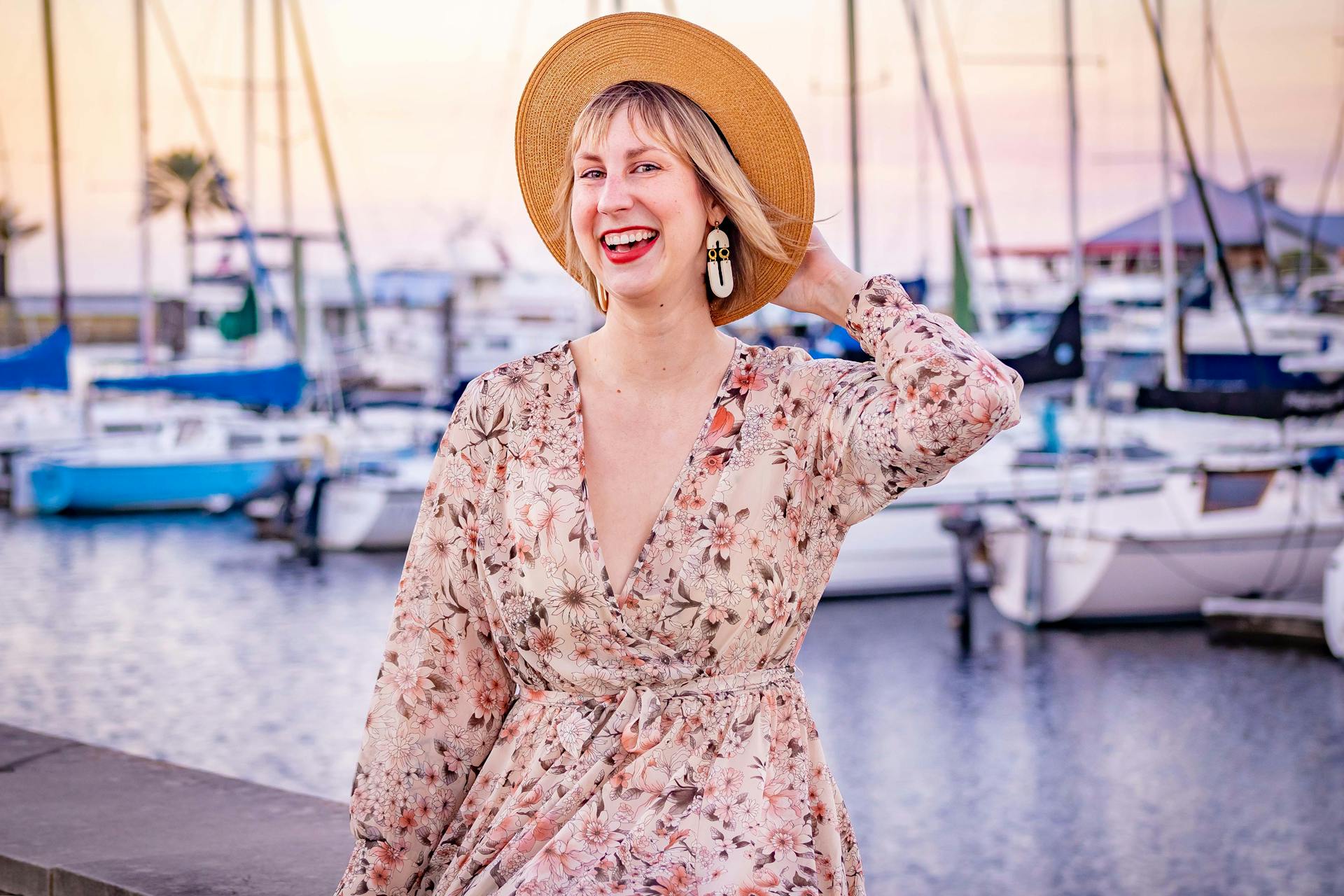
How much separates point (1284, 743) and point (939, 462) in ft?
33.6

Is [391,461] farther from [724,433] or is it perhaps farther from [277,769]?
[724,433]

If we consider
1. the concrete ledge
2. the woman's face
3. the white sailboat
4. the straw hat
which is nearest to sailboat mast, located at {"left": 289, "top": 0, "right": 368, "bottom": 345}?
the white sailboat

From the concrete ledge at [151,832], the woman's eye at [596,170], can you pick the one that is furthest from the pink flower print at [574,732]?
the concrete ledge at [151,832]

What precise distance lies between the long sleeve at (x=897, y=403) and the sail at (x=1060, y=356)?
39.5 feet

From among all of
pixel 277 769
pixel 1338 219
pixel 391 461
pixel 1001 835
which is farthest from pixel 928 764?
pixel 1338 219

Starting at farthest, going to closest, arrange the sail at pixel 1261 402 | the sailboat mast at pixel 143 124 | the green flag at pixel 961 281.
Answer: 1. the sailboat mast at pixel 143 124
2. the green flag at pixel 961 281
3. the sail at pixel 1261 402

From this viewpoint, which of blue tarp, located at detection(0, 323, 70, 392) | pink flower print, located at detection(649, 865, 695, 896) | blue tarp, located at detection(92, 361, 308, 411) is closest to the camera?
pink flower print, located at detection(649, 865, 695, 896)

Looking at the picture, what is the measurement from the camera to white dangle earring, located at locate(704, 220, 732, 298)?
2.21 m

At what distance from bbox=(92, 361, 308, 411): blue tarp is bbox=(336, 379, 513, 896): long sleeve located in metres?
19.5

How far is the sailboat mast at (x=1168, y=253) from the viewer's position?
50.3 feet

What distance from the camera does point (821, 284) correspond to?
89.3 inches

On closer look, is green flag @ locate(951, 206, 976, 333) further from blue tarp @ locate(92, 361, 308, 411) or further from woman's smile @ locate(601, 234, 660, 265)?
A: woman's smile @ locate(601, 234, 660, 265)

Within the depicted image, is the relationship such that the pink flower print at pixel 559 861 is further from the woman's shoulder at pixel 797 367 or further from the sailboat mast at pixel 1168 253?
the sailboat mast at pixel 1168 253

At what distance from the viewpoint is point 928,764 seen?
10.5 meters
